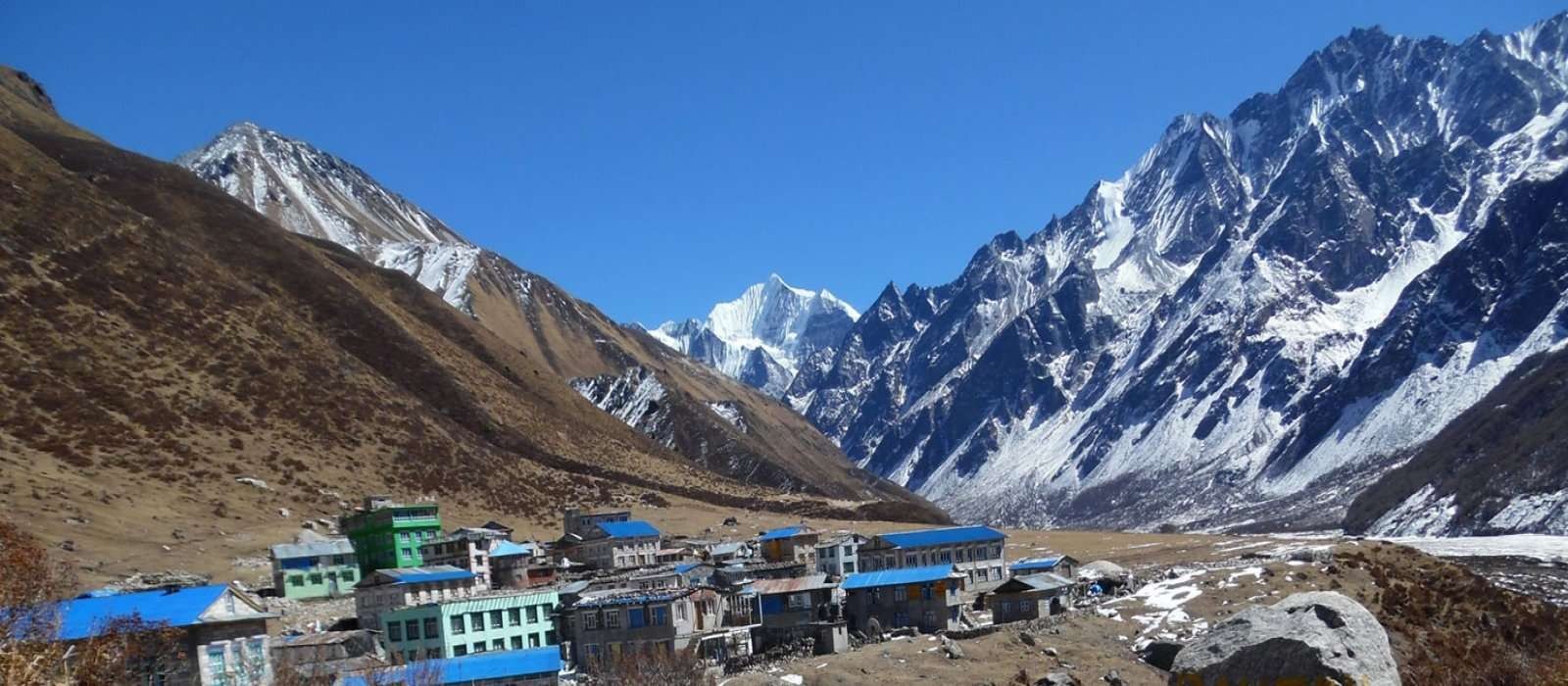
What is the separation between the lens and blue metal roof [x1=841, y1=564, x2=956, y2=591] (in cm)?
7819

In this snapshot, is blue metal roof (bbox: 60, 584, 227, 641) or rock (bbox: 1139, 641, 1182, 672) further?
rock (bbox: 1139, 641, 1182, 672)

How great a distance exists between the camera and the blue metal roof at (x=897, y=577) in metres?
78.2

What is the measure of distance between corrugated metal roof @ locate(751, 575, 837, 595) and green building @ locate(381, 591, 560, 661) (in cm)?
1303

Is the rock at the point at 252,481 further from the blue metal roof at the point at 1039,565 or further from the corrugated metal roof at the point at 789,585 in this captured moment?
the blue metal roof at the point at 1039,565

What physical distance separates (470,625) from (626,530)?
42293mm

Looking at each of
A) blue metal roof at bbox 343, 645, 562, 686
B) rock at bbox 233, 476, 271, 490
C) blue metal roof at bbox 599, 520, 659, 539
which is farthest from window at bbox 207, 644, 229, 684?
rock at bbox 233, 476, 271, 490

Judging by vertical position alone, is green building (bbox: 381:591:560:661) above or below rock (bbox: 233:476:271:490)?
below

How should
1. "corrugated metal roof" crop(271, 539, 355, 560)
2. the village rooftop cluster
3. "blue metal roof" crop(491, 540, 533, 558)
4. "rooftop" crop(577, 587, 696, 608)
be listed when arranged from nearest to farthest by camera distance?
1. the village rooftop cluster
2. "rooftop" crop(577, 587, 696, 608)
3. "corrugated metal roof" crop(271, 539, 355, 560)
4. "blue metal roof" crop(491, 540, 533, 558)

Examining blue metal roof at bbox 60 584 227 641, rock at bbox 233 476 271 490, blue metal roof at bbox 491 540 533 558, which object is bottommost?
blue metal roof at bbox 60 584 227 641

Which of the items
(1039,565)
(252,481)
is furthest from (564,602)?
(252,481)

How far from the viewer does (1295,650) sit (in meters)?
19.4

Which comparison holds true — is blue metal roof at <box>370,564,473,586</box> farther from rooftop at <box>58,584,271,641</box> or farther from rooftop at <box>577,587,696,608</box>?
rooftop at <box>58,584,271,641</box>

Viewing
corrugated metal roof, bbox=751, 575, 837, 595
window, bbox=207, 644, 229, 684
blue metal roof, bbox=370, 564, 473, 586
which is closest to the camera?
window, bbox=207, 644, 229, 684

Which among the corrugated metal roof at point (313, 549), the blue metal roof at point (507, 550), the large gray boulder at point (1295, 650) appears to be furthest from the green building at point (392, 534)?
the large gray boulder at point (1295, 650)
